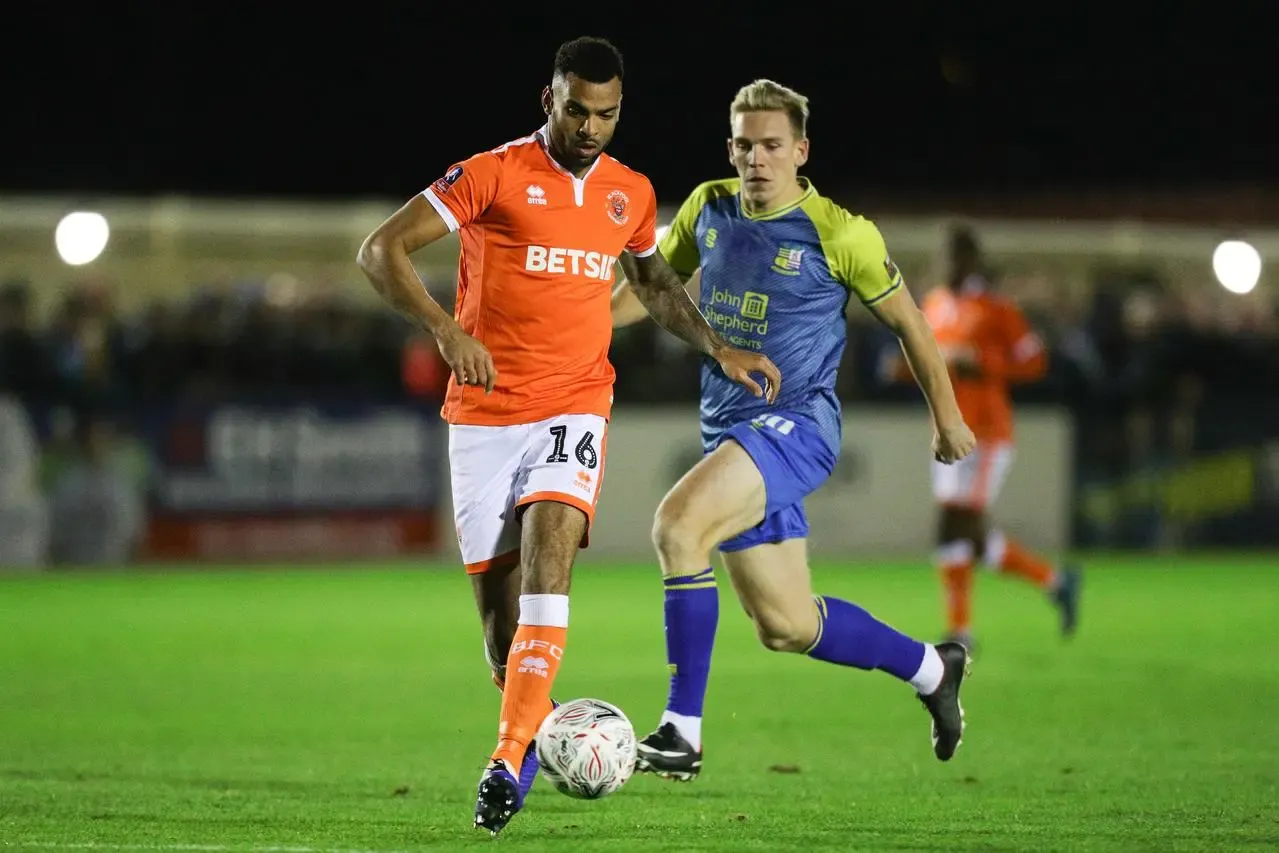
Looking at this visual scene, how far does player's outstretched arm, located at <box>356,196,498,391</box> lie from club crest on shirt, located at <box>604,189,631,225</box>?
70 centimetres

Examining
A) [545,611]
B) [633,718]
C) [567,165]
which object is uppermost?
[567,165]

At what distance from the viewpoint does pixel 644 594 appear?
17719 mm

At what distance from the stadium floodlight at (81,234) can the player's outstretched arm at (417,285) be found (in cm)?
1439

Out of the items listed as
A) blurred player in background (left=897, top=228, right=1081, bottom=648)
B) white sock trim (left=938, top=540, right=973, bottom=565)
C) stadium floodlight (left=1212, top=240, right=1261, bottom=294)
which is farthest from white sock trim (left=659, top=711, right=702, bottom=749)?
stadium floodlight (left=1212, top=240, right=1261, bottom=294)

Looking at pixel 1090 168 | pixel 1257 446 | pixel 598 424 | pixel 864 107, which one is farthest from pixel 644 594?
pixel 1090 168

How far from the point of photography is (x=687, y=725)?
741cm

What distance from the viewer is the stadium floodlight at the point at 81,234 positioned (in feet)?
66.5

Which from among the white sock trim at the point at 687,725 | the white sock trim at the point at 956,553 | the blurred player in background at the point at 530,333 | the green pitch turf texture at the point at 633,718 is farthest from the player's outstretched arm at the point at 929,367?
the white sock trim at the point at 956,553

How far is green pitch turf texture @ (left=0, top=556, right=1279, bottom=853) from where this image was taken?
664 cm

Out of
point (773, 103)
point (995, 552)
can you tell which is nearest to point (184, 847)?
point (773, 103)

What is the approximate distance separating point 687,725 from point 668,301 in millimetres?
1630

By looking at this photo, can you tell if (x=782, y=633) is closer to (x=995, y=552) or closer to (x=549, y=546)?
(x=549, y=546)

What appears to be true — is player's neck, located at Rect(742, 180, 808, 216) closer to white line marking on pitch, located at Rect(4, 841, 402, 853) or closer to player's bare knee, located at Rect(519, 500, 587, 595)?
player's bare knee, located at Rect(519, 500, 587, 595)

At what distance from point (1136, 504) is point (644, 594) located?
784 centimetres
